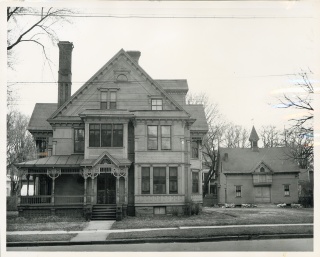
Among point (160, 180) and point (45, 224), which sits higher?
point (160, 180)

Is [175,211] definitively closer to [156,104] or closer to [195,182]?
[195,182]

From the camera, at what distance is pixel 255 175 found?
80.6ft

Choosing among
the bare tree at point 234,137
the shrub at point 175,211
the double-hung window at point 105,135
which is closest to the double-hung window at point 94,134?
the double-hung window at point 105,135

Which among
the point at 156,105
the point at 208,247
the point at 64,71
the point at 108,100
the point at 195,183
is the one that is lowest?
the point at 208,247

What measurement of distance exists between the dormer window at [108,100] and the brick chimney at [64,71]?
1.86 meters

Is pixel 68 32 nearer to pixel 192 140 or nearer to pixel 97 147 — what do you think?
pixel 97 147

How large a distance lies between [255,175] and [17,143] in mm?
13208

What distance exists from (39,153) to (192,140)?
887cm

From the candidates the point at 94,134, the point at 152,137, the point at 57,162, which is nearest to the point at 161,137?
the point at 152,137

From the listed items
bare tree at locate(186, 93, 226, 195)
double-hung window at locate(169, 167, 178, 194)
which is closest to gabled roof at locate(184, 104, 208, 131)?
bare tree at locate(186, 93, 226, 195)

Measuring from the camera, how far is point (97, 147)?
73.6 feet

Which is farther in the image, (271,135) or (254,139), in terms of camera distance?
(254,139)

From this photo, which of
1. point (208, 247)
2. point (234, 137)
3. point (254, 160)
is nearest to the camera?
point (208, 247)
